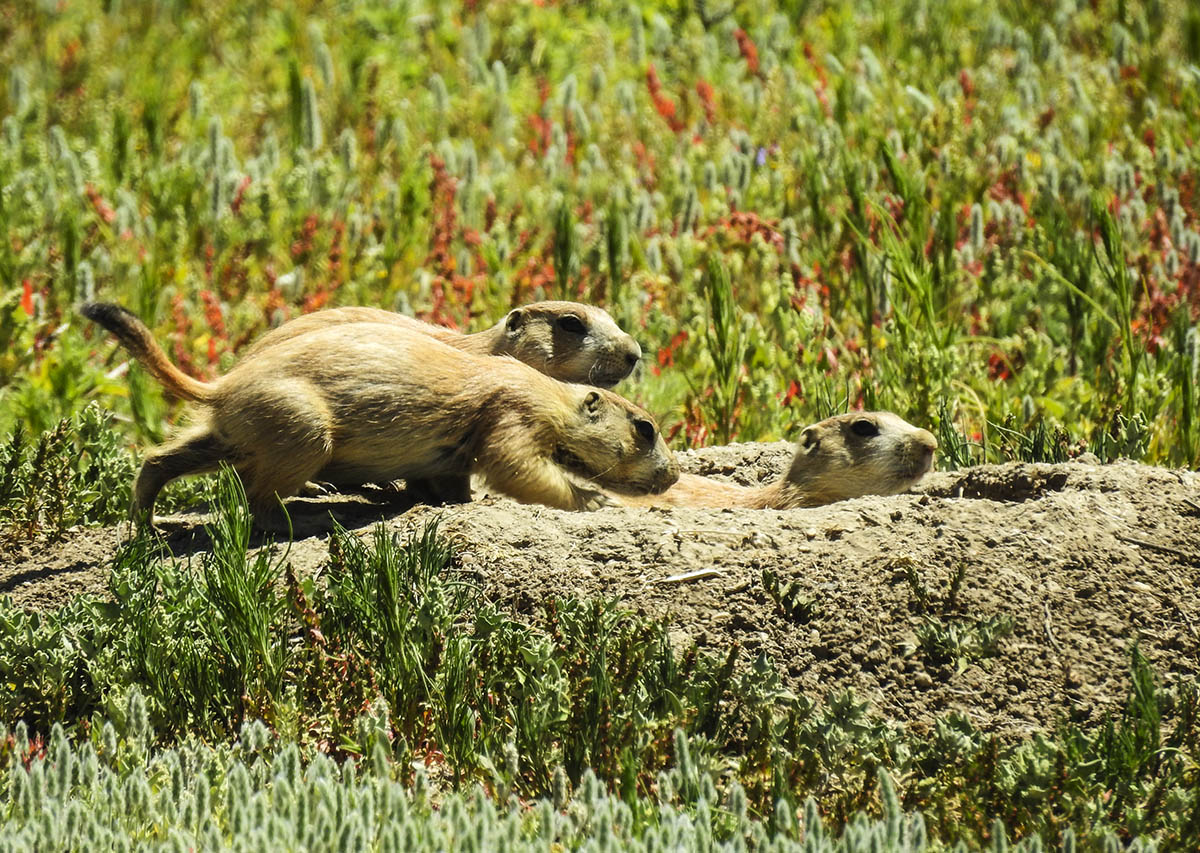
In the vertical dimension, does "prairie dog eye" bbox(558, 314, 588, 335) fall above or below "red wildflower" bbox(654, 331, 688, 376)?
above

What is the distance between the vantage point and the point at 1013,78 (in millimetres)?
11023

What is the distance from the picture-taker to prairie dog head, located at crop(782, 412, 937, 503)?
5520mm

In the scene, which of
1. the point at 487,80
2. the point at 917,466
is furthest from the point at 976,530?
the point at 487,80

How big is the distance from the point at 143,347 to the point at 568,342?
169 cm

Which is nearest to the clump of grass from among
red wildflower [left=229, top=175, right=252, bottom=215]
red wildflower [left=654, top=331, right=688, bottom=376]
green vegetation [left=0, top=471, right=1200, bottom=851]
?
green vegetation [left=0, top=471, right=1200, bottom=851]

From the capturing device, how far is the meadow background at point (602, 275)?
146 inches

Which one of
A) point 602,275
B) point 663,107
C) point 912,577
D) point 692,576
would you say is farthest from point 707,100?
point 912,577

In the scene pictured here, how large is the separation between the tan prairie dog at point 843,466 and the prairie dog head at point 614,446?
9 centimetres

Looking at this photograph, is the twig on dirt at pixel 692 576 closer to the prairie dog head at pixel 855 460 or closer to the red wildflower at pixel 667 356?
the prairie dog head at pixel 855 460

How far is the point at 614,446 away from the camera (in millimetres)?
5473

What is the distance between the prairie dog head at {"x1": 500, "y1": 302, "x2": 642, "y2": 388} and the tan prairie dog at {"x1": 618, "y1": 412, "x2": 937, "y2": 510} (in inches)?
25.1

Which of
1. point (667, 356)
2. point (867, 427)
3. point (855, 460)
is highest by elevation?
point (867, 427)

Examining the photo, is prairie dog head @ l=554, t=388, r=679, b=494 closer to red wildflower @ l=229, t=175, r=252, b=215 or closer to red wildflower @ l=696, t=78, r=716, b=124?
red wildflower @ l=229, t=175, r=252, b=215

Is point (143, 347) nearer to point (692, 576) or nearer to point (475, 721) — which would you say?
point (475, 721)
